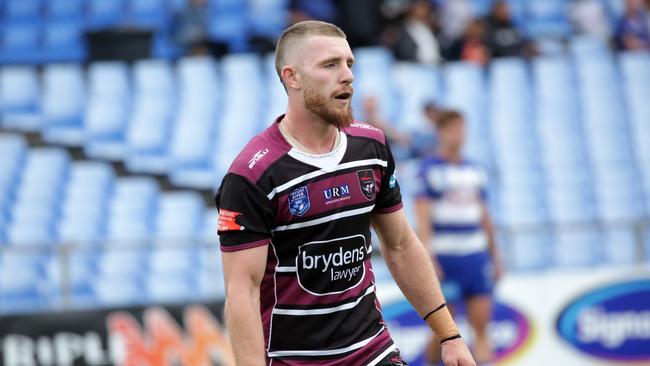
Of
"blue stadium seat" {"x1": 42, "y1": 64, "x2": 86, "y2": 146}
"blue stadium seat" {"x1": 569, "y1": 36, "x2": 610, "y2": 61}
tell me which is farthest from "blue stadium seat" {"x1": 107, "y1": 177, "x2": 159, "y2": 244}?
"blue stadium seat" {"x1": 569, "y1": 36, "x2": 610, "y2": 61}

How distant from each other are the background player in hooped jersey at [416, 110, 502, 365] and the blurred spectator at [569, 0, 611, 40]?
901 cm

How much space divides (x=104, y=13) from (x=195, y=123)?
12.0 ft

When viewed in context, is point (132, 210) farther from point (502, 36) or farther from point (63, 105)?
point (502, 36)

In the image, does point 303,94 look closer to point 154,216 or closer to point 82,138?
point 154,216

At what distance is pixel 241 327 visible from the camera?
466cm

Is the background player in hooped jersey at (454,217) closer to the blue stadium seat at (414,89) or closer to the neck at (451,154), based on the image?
the neck at (451,154)

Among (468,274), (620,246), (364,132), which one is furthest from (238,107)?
(364,132)

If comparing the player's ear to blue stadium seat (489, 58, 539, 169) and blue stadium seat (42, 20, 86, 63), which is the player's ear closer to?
blue stadium seat (489, 58, 539, 169)

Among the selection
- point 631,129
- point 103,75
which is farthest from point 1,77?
point 631,129

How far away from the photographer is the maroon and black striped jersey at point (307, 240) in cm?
475

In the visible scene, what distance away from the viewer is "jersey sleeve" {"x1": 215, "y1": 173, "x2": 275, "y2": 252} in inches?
185

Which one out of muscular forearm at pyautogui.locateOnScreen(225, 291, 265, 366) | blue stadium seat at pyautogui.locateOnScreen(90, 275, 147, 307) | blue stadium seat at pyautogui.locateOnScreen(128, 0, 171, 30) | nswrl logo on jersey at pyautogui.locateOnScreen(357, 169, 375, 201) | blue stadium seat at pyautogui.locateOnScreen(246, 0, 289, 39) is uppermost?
blue stadium seat at pyautogui.locateOnScreen(128, 0, 171, 30)

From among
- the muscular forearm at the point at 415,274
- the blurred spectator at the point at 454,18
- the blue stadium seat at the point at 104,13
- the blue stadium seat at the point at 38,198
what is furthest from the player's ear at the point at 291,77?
the blue stadium seat at the point at 104,13

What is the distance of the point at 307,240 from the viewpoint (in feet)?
15.9
